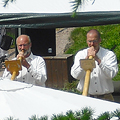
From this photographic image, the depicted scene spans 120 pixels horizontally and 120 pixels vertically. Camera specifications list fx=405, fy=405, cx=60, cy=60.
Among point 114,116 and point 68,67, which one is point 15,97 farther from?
point 68,67

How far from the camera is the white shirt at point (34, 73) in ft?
16.3

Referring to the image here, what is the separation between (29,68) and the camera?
4.95 metres

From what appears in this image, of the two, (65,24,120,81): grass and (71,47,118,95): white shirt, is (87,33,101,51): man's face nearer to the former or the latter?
Result: (71,47,118,95): white shirt

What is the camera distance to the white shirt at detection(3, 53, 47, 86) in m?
4.96

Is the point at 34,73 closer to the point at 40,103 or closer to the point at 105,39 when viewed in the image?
the point at 40,103

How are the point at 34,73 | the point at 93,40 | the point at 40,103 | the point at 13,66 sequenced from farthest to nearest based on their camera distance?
1. the point at 34,73
2. the point at 93,40
3. the point at 13,66
4. the point at 40,103

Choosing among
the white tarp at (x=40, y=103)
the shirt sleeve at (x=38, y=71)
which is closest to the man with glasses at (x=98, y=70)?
the shirt sleeve at (x=38, y=71)

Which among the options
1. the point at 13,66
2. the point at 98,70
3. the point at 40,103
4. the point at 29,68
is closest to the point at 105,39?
the point at 98,70

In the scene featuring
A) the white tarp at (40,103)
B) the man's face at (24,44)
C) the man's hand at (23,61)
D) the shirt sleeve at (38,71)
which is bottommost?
the white tarp at (40,103)

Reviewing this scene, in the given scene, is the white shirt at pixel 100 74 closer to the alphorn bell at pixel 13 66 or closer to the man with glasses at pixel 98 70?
the man with glasses at pixel 98 70

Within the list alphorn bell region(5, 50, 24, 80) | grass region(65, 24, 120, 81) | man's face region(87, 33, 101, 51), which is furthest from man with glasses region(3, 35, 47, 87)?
grass region(65, 24, 120, 81)

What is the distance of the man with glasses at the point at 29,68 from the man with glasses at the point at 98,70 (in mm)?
400

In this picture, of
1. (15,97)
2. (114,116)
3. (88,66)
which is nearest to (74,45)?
(88,66)

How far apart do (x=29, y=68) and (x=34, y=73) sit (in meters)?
0.09
